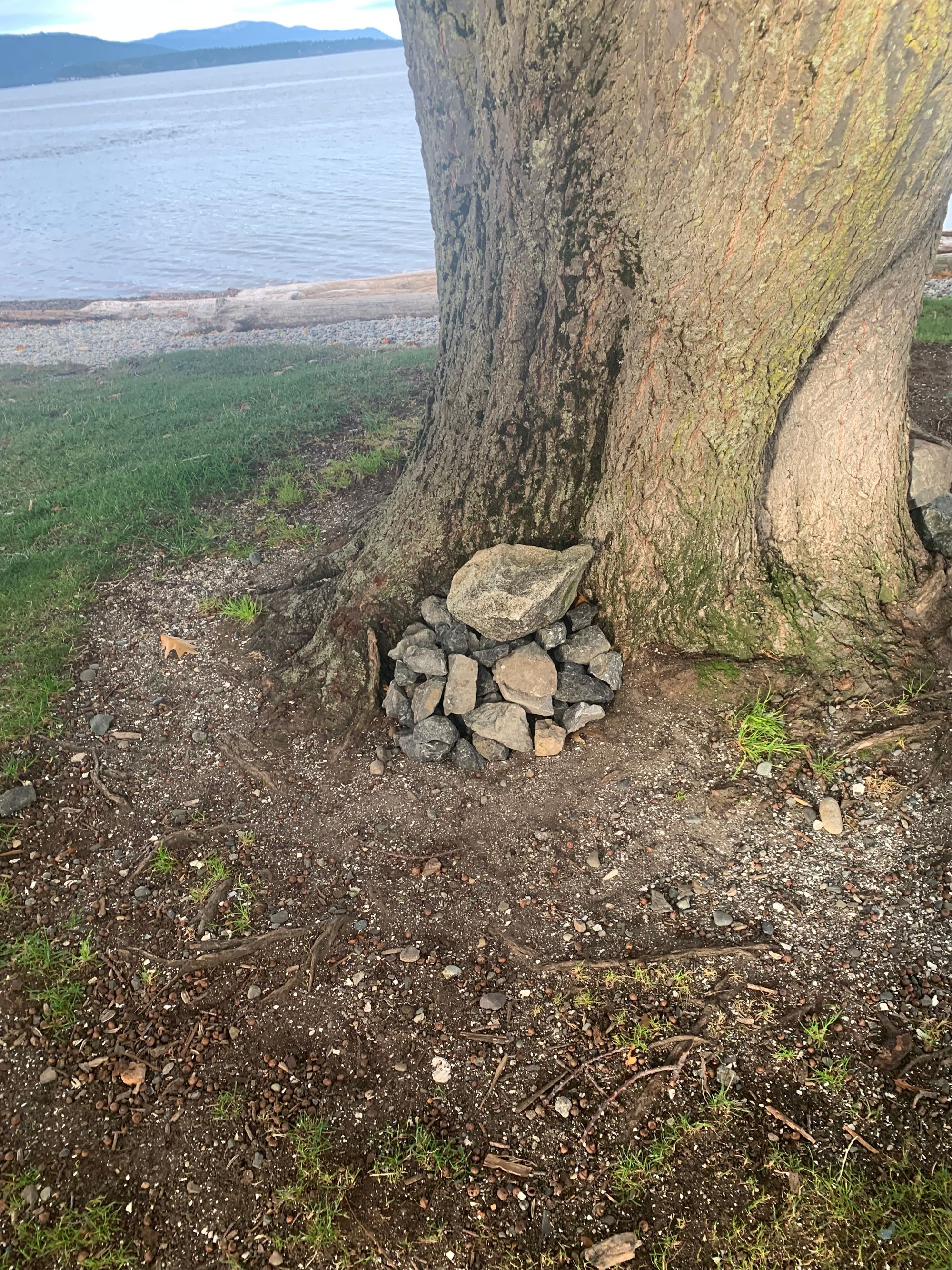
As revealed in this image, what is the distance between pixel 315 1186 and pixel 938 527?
12.1 ft

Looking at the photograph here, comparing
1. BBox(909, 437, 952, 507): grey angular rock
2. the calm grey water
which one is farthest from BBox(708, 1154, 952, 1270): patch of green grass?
the calm grey water

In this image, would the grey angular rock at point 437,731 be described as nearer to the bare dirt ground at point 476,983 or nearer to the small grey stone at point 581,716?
the bare dirt ground at point 476,983

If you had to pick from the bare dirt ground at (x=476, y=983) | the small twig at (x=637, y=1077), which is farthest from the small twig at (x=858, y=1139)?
the small twig at (x=637, y=1077)

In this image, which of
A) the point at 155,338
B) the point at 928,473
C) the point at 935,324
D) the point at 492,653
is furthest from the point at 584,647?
the point at 155,338

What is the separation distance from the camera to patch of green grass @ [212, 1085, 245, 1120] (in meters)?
2.28

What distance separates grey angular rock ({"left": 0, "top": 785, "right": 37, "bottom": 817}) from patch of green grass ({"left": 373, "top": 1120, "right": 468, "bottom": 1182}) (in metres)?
2.24

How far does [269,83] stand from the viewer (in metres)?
113

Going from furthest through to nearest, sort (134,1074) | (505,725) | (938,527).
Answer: (938,527) → (505,725) → (134,1074)

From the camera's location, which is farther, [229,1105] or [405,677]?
[405,677]

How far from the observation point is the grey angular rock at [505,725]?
3398 millimetres

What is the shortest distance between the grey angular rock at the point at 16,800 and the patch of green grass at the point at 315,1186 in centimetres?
201

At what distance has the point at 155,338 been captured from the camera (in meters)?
13.8

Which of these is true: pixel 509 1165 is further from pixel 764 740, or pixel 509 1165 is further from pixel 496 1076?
pixel 764 740

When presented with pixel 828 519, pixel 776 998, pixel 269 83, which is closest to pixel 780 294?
pixel 828 519
